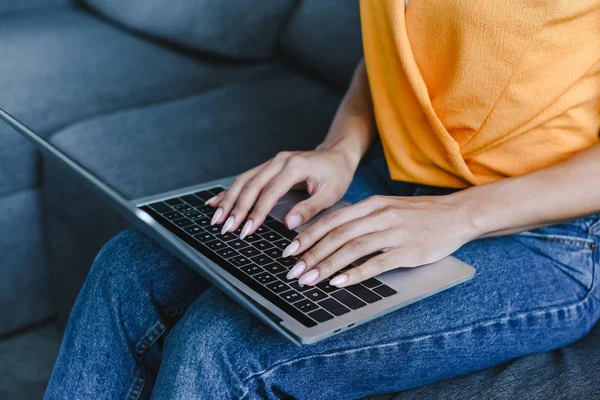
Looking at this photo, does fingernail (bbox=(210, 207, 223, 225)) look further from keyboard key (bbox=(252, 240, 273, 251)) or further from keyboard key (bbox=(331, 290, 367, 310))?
keyboard key (bbox=(331, 290, 367, 310))

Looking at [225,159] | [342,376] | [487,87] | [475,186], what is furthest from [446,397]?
[225,159]

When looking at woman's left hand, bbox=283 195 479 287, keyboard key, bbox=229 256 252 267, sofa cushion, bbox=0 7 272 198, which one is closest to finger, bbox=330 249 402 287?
woman's left hand, bbox=283 195 479 287

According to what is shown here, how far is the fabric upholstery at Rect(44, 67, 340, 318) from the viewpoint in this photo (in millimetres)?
1321

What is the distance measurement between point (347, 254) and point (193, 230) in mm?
198

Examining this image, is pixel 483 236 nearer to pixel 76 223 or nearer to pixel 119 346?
pixel 119 346

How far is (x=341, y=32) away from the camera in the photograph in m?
1.56

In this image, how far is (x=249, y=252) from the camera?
82 centimetres

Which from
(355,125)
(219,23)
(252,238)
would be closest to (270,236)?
(252,238)

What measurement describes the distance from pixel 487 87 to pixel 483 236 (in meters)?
0.18

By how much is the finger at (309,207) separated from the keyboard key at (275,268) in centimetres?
10

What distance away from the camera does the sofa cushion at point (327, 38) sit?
153cm

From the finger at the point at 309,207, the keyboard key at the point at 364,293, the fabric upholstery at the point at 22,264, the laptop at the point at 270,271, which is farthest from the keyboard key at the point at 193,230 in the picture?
the fabric upholstery at the point at 22,264

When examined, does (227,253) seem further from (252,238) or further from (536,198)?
(536,198)

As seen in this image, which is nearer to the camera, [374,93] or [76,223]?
[374,93]
